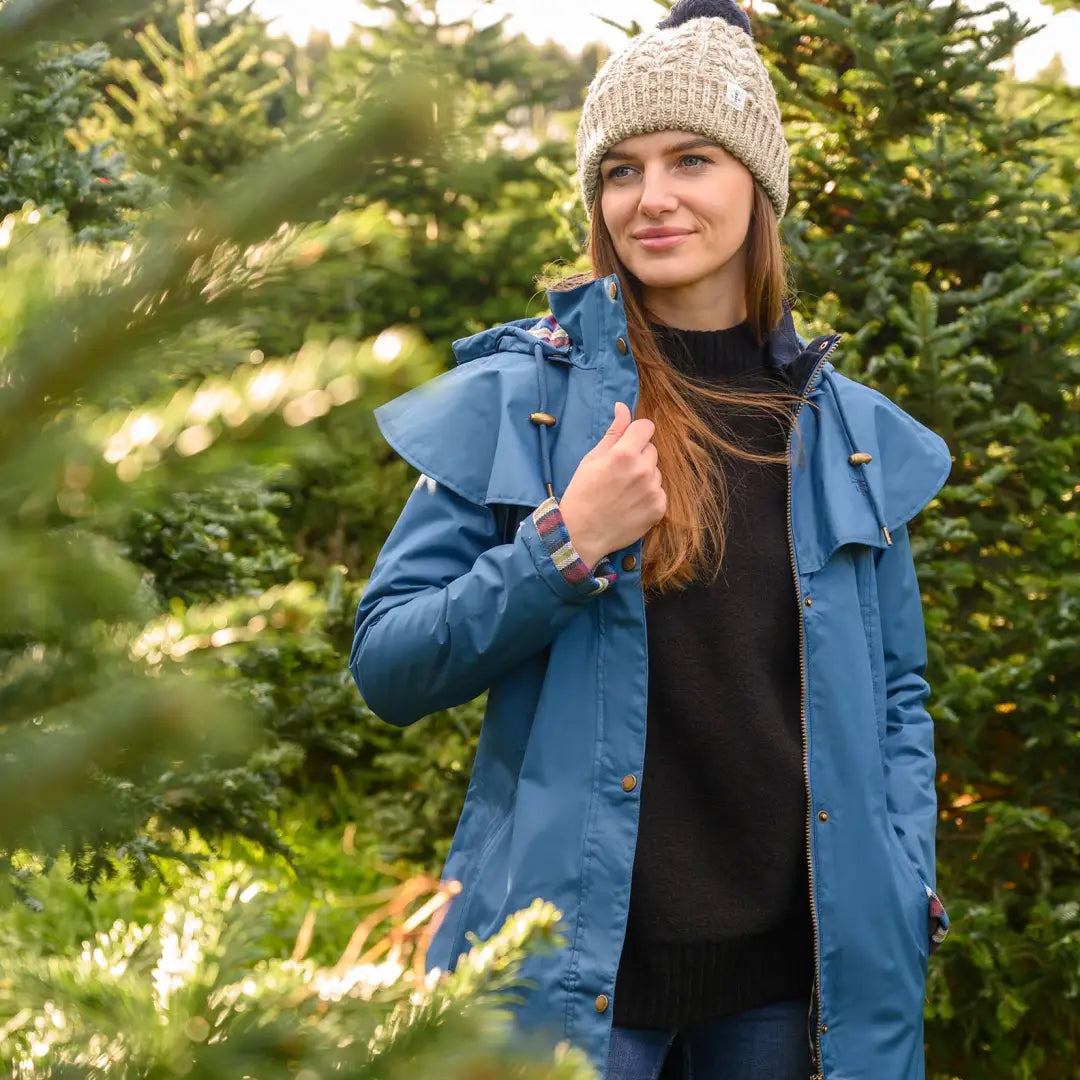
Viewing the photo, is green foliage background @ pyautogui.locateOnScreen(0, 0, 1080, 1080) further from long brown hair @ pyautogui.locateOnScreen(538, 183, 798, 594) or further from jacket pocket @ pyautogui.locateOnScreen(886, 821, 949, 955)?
jacket pocket @ pyautogui.locateOnScreen(886, 821, 949, 955)

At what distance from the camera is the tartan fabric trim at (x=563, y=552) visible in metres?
1.68

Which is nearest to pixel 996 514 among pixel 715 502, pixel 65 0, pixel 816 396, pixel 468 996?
pixel 816 396

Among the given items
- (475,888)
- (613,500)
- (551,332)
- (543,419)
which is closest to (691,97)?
(551,332)

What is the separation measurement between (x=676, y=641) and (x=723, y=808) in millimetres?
267

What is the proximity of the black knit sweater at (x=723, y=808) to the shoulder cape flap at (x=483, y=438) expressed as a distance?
0.29 m

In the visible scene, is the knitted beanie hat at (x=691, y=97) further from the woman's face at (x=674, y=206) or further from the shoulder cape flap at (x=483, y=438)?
the shoulder cape flap at (x=483, y=438)

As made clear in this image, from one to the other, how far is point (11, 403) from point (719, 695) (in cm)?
154

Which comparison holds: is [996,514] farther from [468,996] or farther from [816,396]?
[468,996]

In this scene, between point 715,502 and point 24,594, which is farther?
point 715,502

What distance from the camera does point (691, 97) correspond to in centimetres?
209

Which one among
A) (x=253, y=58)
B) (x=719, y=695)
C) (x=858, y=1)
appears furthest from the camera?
(x=253, y=58)

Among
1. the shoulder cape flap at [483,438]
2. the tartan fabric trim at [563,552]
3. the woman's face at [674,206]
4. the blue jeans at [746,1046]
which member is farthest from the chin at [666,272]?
the blue jeans at [746,1046]

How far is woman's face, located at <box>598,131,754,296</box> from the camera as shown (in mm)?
2031

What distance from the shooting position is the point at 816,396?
2150mm
